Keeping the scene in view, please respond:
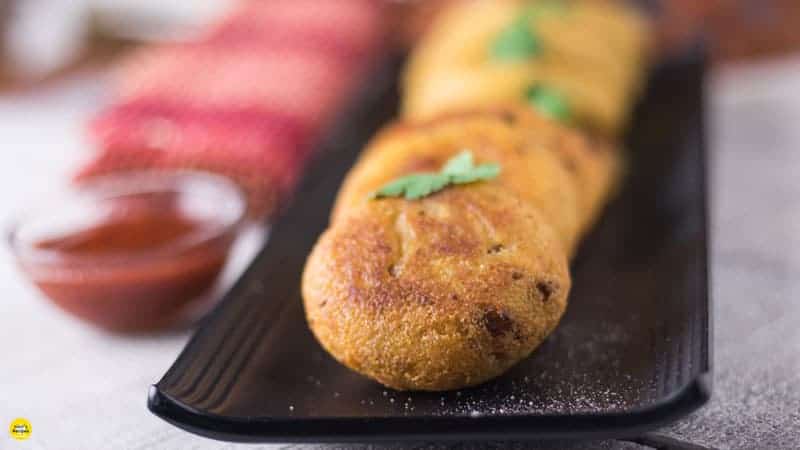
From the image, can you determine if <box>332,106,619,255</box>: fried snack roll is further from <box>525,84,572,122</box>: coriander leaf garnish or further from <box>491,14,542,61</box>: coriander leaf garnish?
<box>491,14,542,61</box>: coriander leaf garnish

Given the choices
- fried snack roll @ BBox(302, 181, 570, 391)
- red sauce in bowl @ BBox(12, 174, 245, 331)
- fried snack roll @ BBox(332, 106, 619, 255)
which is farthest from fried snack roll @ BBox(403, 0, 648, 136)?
fried snack roll @ BBox(302, 181, 570, 391)

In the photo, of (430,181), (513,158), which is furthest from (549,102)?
(430,181)

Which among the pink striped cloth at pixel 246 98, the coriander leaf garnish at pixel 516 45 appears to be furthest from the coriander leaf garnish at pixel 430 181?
the pink striped cloth at pixel 246 98

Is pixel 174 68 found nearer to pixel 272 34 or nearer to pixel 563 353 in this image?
pixel 272 34

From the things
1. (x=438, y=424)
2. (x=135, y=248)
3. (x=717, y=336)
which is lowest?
(x=717, y=336)

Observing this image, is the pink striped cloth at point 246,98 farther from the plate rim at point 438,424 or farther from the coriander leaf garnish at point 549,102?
the plate rim at point 438,424

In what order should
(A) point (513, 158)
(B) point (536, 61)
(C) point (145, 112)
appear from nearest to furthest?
(A) point (513, 158), (B) point (536, 61), (C) point (145, 112)

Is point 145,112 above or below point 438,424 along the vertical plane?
below

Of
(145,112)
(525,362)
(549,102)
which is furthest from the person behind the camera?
(145,112)

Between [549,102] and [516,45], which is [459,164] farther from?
[516,45]
